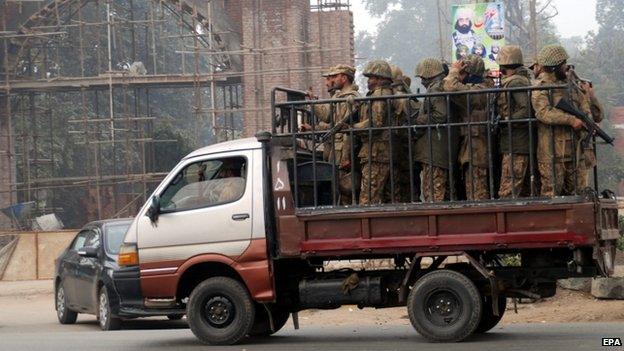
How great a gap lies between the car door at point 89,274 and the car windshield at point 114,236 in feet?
0.42

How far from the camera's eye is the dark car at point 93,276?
15.9 m

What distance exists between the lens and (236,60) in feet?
117

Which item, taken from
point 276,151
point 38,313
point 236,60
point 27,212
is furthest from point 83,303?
point 27,212

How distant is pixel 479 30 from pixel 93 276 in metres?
13.5

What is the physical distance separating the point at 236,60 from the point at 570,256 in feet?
82.6

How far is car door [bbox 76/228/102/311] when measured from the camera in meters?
16.5

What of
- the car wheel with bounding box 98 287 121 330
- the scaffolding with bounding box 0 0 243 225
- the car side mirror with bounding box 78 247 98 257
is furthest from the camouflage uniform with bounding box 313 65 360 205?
the scaffolding with bounding box 0 0 243 225

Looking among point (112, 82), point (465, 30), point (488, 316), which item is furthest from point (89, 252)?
point (112, 82)

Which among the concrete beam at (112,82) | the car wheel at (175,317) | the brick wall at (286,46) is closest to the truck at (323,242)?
the car wheel at (175,317)

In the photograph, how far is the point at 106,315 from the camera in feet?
52.5

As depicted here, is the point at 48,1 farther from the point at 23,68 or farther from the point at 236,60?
the point at 236,60

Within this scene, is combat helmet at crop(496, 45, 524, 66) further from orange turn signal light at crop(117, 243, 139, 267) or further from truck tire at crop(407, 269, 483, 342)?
orange turn signal light at crop(117, 243, 139, 267)

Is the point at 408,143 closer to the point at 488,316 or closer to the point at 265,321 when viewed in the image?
the point at 488,316

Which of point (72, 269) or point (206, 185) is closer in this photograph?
point (206, 185)
